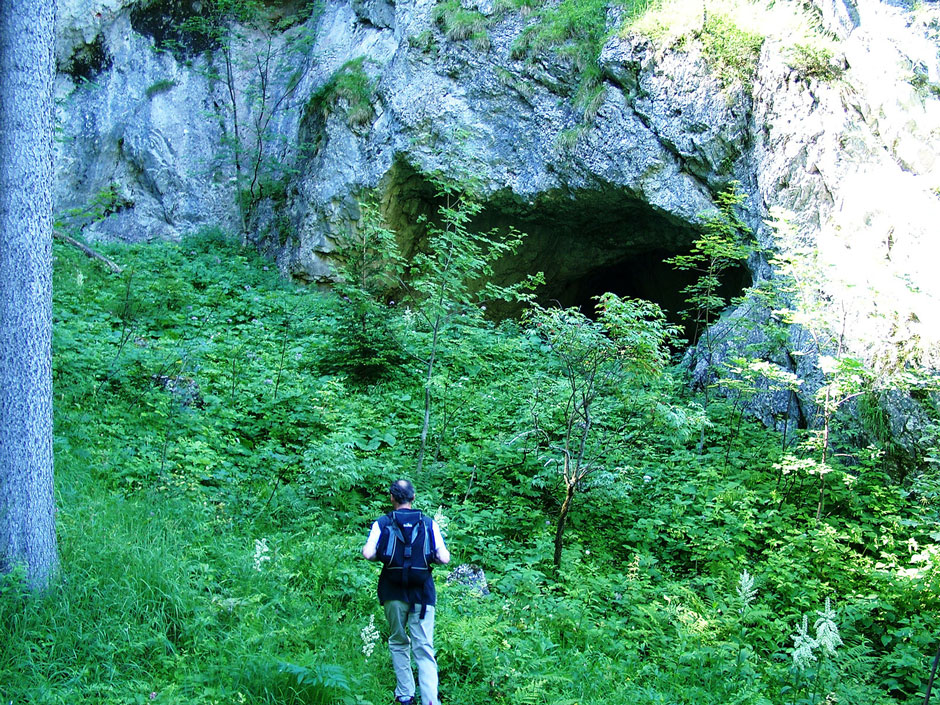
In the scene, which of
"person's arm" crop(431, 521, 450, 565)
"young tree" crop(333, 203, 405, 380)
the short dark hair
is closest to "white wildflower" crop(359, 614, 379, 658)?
"person's arm" crop(431, 521, 450, 565)

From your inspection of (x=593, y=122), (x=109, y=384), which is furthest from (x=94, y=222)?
(x=593, y=122)

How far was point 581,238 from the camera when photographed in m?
12.7

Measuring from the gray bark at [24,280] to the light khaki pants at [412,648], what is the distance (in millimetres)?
2140

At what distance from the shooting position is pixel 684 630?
4750mm

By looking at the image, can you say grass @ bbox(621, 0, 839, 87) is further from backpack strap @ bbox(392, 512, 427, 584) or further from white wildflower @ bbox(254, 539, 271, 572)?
white wildflower @ bbox(254, 539, 271, 572)

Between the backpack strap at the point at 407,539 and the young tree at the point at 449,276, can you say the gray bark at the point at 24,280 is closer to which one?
the backpack strap at the point at 407,539

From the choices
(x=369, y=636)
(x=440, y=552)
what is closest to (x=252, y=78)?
(x=440, y=552)

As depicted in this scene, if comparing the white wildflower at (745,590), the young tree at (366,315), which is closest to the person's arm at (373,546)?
the white wildflower at (745,590)

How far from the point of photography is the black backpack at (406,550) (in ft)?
11.9

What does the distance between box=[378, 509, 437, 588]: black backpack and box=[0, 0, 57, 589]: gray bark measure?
2114 mm

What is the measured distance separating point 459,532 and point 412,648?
197 centimetres

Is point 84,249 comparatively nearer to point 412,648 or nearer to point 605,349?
point 412,648

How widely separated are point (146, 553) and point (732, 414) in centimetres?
693

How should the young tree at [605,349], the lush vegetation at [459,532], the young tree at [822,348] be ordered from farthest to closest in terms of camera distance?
the young tree at [822,348] < the young tree at [605,349] < the lush vegetation at [459,532]
